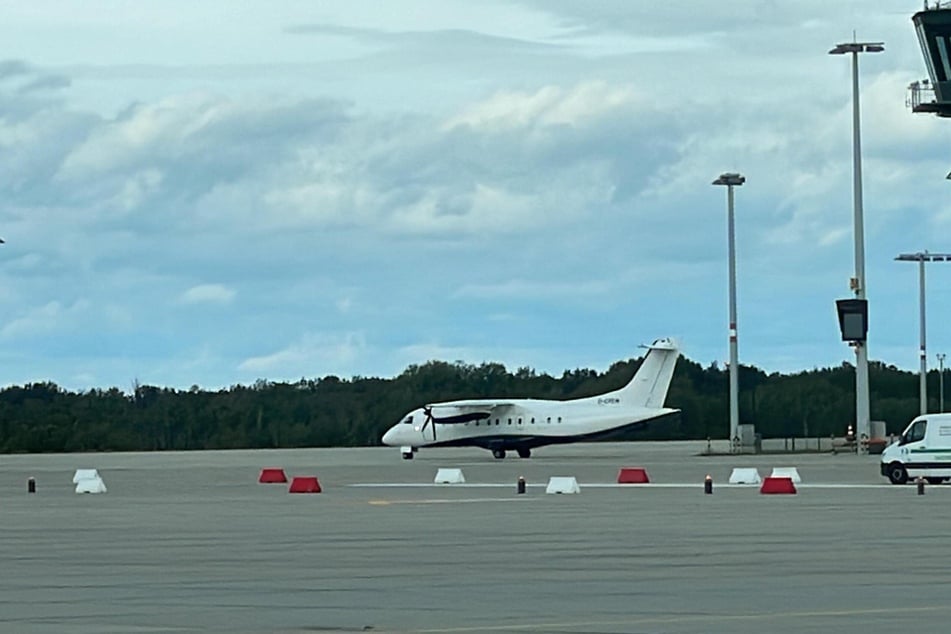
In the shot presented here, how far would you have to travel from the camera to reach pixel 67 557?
25453mm

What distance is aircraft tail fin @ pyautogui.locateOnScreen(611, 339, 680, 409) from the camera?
306 ft

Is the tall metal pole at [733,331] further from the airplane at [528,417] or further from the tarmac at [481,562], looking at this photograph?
the tarmac at [481,562]

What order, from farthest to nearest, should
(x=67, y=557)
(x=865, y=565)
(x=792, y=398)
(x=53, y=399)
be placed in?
(x=53, y=399)
(x=792, y=398)
(x=67, y=557)
(x=865, y=565)

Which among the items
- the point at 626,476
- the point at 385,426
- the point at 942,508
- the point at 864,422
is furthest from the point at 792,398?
the point at 942,508

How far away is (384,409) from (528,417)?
153 ft

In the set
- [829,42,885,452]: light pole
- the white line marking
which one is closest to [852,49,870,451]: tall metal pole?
[829,42,885,452]: light pole

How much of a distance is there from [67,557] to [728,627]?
11.9 metres

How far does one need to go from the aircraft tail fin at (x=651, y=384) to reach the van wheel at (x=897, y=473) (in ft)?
134

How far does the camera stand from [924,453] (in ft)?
170

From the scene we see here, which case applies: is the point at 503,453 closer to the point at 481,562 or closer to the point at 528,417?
the point at 528,417

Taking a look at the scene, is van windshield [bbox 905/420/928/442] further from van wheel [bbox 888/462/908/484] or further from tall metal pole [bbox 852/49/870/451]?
tall metal pole [bbox 852/49/870/451]

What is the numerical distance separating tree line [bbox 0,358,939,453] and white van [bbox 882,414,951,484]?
3047 inches

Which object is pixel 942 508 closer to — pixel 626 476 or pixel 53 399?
pixel 626 476

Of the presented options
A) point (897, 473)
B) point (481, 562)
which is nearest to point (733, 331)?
point (897, 473)
